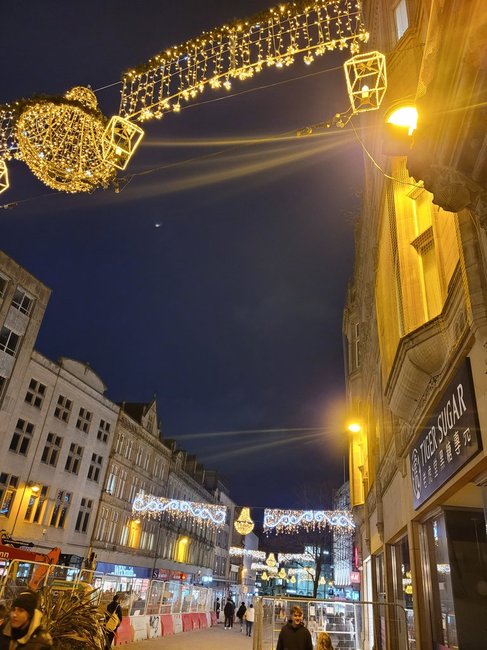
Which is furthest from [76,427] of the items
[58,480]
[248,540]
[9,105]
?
[248,540]

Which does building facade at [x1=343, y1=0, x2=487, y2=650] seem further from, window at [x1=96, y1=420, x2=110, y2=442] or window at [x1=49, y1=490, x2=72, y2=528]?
window at [x1=96, y1=420, x2=110, y2=442]

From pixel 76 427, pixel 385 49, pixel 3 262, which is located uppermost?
pixel 3 262

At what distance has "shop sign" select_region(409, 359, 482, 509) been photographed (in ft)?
17.3

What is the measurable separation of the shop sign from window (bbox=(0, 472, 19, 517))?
86.7 feet

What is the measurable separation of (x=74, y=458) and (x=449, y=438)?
33.8 metres

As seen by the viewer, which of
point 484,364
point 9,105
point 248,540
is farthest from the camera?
point 248,540

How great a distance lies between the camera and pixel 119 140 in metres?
7.49

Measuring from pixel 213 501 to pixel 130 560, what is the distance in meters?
33.3

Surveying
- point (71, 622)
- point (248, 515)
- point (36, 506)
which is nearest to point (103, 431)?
point (36, 506)

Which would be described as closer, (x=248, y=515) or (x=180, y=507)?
(x=248, y=515)

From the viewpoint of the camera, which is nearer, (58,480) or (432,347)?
(432,347)

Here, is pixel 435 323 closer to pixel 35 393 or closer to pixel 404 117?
pixel 404 117

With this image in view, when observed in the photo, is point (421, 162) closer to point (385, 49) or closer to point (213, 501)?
point (385, 49)

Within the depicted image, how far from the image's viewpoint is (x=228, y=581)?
82000 mm
